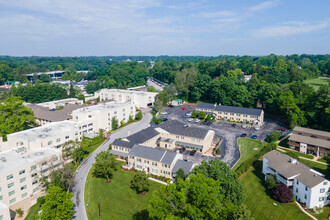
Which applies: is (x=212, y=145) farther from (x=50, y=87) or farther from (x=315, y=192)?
(x=50, y=87)

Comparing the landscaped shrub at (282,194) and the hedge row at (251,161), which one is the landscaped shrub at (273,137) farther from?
the landscaped shrub at (282,194)

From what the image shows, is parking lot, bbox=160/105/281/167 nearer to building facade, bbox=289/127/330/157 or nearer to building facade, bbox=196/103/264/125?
building facade, bbox=196/103/264/125

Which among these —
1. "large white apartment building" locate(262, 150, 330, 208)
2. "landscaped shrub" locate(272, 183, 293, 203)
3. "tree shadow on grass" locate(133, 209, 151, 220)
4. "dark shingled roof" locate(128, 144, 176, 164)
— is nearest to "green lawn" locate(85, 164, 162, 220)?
"tree shadow on grass" locate(133, 209, 151, 220)

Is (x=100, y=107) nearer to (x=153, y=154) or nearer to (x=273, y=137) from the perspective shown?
(x=153, y=154)

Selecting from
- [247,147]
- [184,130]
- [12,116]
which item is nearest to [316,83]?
[247,147]

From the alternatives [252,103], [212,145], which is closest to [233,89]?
[252,103]
